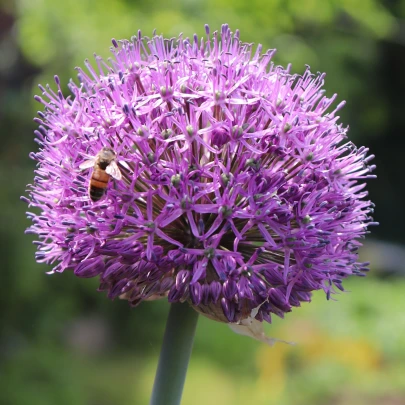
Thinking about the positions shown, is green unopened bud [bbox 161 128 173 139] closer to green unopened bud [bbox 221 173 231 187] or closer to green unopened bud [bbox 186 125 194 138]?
green unopened bud [bbox 186 125 194 138]

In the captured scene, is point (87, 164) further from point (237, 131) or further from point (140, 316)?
point (140, 316)

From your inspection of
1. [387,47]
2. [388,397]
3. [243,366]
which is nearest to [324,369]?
[388,397]

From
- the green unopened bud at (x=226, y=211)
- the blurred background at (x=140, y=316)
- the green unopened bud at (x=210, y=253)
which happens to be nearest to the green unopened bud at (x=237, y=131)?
the green unopened bud at (x=226, y=211)

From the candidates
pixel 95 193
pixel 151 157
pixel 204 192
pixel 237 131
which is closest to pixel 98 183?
pixel 95 193

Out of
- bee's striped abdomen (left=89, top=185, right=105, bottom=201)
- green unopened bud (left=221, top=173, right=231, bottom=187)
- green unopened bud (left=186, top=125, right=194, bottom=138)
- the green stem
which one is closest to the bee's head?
bee's striped abdomen (left=89, top=185, right=105, bottom=201)

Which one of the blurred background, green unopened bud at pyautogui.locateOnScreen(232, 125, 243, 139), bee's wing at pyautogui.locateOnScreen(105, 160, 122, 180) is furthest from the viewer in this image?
the blurred background

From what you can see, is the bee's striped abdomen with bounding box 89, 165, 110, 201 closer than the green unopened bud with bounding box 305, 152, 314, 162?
Yes
